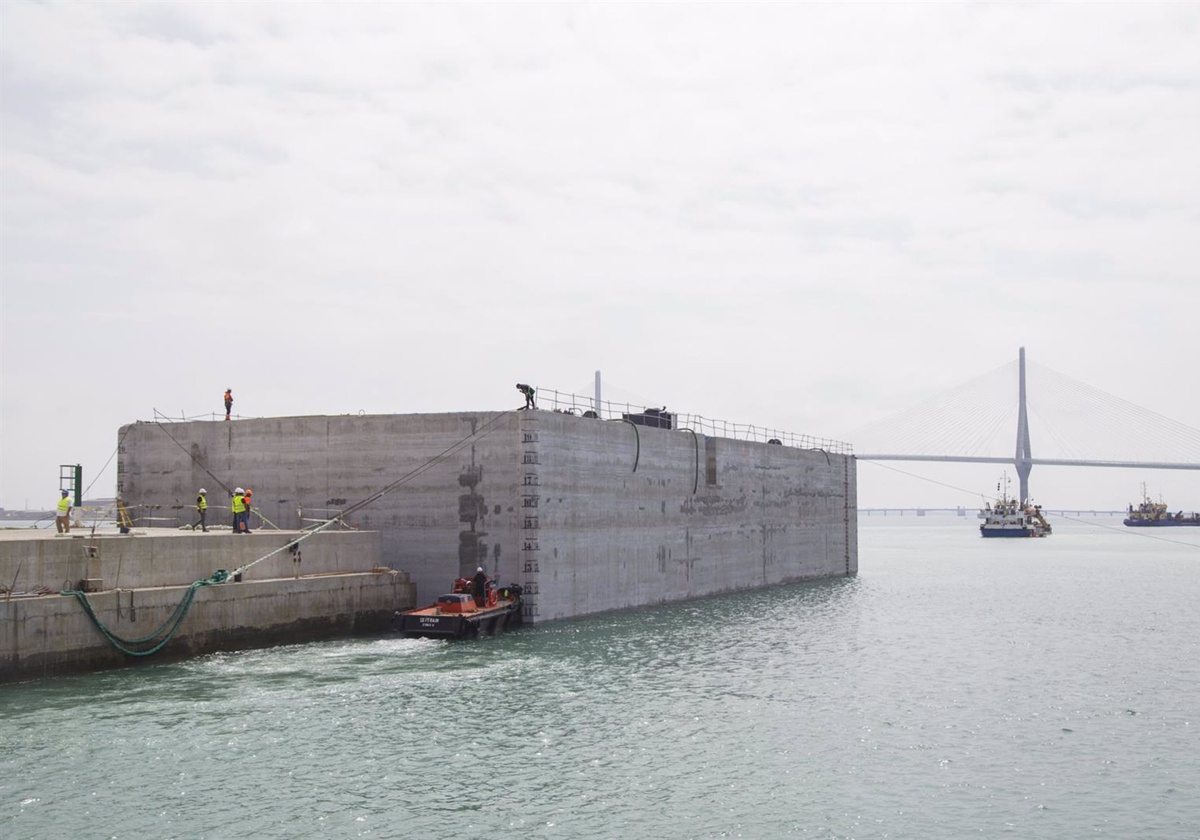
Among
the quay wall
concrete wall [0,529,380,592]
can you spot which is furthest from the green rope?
the quay wall

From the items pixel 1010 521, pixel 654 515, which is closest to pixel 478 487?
pixel 654 515

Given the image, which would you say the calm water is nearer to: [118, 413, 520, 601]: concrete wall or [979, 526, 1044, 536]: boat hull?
[118, 413, 520, 601]: concrete wall

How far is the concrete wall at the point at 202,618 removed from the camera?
2589 cm

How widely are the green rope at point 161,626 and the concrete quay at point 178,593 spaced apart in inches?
4.8

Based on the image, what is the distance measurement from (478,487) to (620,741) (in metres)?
17.5

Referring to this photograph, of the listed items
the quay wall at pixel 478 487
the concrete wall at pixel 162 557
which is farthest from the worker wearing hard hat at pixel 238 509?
the quay wall at pixel 478 487

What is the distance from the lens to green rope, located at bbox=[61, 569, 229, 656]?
27.3 metres

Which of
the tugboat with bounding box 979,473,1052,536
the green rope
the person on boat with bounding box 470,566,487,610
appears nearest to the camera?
the green rope

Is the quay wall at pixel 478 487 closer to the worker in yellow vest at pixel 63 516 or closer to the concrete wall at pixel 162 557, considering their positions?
the concrete wall at pixel 162 557

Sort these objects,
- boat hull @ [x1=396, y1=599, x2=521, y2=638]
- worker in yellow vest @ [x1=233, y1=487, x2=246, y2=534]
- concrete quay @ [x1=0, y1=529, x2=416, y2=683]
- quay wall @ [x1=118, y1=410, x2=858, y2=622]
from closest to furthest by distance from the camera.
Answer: concrete quay @ [x1=0, y1=529, x2=416, y2=683], boat hull @ [x1=396, y1=599, x2=521, y2=638], worker in yellow vest @ [x1=233, y1=487, x2=246, y2=534], quay wall @ [x1=118, y1=410, x2=858, y2=622]

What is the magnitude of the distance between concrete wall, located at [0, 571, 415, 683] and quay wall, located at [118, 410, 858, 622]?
2875mm

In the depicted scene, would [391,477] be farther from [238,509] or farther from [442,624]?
[442,624]

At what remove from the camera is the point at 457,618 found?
33625mm

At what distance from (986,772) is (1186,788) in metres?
3.36
